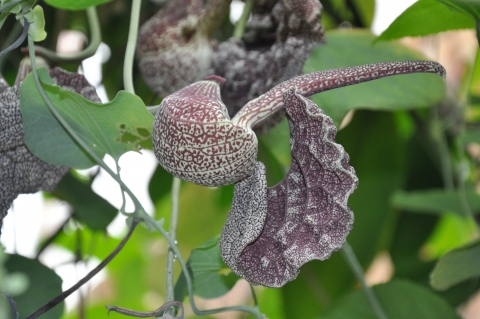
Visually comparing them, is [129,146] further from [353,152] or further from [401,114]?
[401,114]

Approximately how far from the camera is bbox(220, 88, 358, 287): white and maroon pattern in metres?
0.41

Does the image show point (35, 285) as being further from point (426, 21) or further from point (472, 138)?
point (472, 138)

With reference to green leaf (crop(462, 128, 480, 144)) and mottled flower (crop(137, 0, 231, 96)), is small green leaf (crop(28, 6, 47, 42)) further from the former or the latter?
green leaf (crop(462, 128, 480, 144))

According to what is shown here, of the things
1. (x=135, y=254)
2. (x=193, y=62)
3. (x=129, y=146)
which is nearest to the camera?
(x=129, y=146)

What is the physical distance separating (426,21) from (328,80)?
226 millimetres

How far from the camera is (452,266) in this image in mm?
663

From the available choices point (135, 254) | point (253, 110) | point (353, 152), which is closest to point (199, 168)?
point (253, 110)

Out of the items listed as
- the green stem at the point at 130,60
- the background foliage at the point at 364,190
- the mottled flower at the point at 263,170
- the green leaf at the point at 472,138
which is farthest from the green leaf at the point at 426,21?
the green leaf at the point at 472,138

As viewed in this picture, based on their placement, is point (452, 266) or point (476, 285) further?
point (476, 285)

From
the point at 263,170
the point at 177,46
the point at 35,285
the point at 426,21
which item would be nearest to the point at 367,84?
the point at 426,21

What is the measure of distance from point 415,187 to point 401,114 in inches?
6.3

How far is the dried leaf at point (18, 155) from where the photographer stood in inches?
20.2

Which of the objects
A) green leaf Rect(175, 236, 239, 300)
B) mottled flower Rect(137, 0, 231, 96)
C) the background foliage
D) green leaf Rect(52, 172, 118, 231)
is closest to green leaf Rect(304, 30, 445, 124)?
the background foliage

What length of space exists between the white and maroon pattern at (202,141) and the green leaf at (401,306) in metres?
0.51
